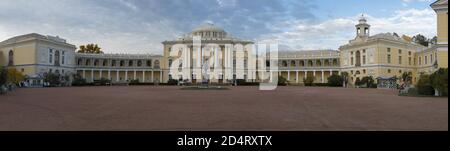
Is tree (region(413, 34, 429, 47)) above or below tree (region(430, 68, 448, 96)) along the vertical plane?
above

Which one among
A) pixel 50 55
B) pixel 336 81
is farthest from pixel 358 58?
pixel 50 55

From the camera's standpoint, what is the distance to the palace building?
61.2m

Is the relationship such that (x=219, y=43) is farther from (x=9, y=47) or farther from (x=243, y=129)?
(x=243, y=129)

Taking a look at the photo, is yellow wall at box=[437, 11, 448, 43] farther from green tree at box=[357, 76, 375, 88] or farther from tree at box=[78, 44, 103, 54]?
tree at box=[78, 44, 103, 54]

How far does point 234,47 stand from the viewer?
7988cm

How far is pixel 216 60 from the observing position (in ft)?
255

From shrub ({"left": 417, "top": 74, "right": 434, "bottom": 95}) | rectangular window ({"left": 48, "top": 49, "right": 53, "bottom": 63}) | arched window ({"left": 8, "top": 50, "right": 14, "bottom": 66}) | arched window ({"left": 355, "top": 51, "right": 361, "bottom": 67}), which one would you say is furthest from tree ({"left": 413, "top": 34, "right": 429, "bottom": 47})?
arched window ({"left": 8, "top": 50, "right": 14, "bottom": 66})

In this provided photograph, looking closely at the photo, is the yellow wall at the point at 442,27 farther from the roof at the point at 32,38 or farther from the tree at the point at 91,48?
the tree at the point at 91,48

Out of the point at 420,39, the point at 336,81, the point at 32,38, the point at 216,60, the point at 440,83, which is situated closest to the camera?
the point at 440,83

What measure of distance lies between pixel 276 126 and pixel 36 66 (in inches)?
2447

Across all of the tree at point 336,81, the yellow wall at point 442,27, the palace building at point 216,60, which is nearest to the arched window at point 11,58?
the palace building at point 216,60

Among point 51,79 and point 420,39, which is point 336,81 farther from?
point 51,79
